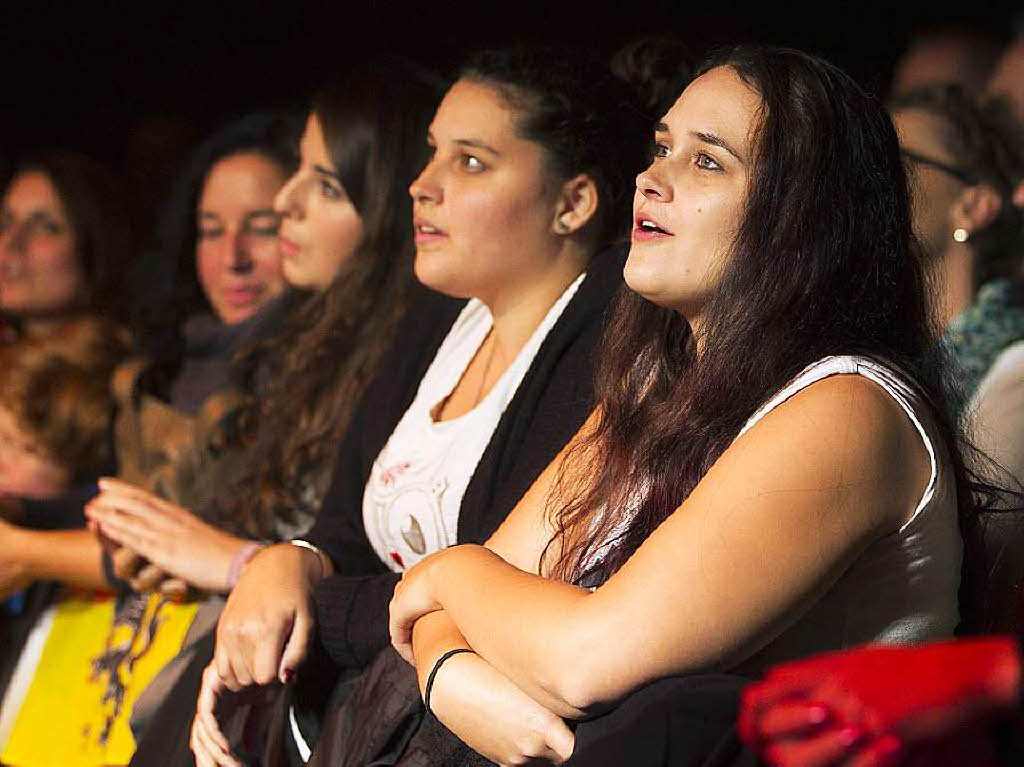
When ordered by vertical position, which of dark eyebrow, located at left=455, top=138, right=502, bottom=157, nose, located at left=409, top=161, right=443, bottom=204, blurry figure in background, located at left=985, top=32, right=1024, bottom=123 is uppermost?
blurry figure in background, located at left=985, top=32, right=1024, bottom=123

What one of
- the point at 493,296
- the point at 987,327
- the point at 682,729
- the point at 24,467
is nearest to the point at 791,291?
the point at 682,729

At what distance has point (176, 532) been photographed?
88.4 inches

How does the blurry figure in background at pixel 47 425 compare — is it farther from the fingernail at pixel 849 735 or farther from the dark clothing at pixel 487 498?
the fingernail at pixel 849 735

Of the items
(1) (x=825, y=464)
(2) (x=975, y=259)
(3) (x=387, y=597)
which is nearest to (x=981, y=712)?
(1) (x=825, y=464)

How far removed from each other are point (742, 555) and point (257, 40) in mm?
2660

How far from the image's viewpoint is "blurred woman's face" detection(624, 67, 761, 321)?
146 cm

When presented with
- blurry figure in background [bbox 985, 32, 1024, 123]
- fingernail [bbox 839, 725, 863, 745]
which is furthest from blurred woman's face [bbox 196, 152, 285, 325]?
fingernail [bbox 839, 725, 863, 745]

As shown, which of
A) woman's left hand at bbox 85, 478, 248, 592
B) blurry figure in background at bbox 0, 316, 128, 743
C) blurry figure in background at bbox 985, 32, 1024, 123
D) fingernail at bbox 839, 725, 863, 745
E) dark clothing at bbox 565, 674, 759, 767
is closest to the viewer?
fingernail at bbox 839, 725, 863, 745

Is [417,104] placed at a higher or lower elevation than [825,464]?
higher

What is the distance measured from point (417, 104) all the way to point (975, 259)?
1.07 meters

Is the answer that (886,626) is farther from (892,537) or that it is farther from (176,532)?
(176,532)

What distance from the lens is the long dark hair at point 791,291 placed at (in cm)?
140

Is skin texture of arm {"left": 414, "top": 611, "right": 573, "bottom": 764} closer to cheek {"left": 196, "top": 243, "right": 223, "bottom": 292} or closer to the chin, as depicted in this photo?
the chin

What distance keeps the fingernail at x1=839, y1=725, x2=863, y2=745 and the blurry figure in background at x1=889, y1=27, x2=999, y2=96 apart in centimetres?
218
